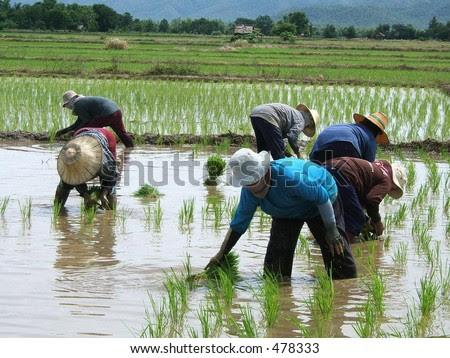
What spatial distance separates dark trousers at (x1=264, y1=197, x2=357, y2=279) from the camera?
4594 mm

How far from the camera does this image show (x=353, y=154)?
5621 millimetres

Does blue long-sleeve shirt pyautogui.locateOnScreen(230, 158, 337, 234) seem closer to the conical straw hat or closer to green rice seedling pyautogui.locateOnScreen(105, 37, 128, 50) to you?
the conical straw hat

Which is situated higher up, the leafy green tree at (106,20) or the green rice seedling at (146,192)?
the leafy green tree at (106,20)

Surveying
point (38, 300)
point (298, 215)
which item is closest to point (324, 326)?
point (298, 215)

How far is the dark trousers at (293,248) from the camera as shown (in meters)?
4.59

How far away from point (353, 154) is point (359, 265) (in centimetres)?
83

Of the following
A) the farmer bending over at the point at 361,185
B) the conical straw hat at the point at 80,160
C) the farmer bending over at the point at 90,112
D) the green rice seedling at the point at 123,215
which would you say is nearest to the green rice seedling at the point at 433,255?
the farmer bending over at the point at 361,185

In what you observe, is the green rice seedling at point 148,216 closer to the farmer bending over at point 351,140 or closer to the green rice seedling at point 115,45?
the farmer bending over at point 351,140

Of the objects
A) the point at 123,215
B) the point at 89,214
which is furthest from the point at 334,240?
the point at 123,215

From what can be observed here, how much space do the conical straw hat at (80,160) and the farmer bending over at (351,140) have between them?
159 centimetres

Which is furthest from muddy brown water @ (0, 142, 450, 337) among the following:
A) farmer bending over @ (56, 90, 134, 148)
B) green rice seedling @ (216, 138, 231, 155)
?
green rice seedling @ (216, 138, 231, 155)

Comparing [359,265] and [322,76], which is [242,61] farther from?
[359,265]

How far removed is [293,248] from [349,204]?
0.72m

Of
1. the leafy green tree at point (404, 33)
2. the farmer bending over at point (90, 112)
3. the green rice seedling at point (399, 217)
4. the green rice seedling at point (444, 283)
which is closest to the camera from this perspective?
the green rice seedling at point (444, 283)
